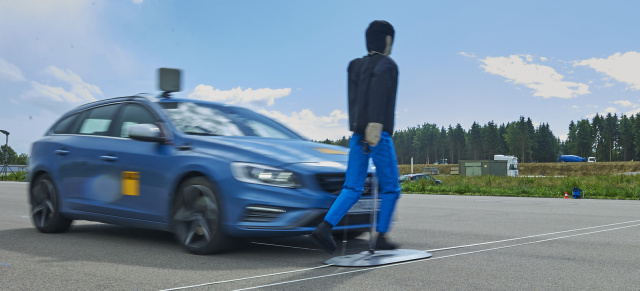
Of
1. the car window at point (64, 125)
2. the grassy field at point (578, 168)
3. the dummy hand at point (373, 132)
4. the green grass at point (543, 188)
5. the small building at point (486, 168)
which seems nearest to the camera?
the dummy hand at point (373, 132)

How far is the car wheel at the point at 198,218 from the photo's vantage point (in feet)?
17.2

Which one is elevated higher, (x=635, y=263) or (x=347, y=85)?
(x=347, y=85)

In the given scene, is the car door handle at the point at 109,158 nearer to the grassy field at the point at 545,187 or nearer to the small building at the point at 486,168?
the grassy field at the point at 545,187

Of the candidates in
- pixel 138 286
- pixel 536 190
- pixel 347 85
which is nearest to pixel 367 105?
pixel 347 85

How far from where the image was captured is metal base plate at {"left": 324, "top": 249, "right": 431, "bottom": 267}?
480 centimetres

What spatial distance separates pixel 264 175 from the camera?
16.9 ft

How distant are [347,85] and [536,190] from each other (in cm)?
2154

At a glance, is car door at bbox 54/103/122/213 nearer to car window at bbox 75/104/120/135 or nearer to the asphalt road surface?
car window at bbox 75/104/120/135

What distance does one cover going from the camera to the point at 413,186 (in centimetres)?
2966

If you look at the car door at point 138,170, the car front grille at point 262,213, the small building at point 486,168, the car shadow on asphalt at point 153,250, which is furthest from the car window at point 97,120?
the small building at point 486,168

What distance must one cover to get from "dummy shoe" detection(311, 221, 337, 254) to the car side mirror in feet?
6.24

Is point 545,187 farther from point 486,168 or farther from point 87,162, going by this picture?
point 486,168

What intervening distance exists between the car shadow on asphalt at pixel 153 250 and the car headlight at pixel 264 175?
2.11 ft

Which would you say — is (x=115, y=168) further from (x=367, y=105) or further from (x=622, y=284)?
(x=622, y=284)
